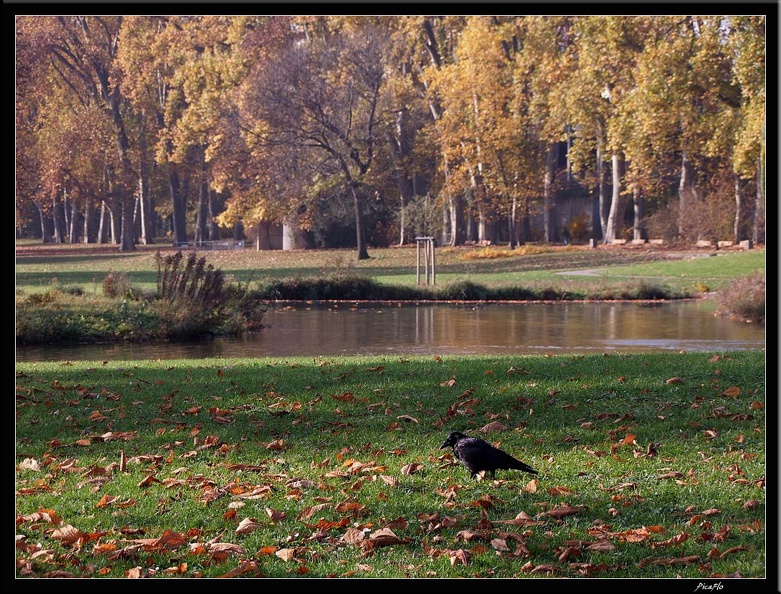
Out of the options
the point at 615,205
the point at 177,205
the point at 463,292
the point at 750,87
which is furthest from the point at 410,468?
the point at 177,205

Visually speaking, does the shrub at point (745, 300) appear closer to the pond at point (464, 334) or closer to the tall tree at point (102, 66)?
the pond at point (464, 334)

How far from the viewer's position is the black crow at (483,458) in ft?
21.3

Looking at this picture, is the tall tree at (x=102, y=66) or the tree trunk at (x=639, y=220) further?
the tall tree at (x=102, y=66)

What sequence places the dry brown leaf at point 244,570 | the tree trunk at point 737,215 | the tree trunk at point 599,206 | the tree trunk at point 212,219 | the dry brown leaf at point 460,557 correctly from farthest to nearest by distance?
the tree trunk at point 212,219
the tree trunk at point 599,206
the tree trunk at point 737,215
the dry brown leaf at point 460,557
the dry brown leaf at point 244,570

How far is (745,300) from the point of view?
70.0ft

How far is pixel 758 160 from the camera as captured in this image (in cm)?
3597

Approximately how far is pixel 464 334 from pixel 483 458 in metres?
12.3

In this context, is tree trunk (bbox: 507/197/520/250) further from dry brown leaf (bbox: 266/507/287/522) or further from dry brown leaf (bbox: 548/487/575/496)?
dry brown leaf (bbox: 266/507/287/522)

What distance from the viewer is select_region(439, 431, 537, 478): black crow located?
6.49m

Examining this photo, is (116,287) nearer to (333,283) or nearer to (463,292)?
(333,283)

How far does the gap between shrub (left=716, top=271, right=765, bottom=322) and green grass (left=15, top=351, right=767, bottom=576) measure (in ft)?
34.5

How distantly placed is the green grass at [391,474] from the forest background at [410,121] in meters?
27.7

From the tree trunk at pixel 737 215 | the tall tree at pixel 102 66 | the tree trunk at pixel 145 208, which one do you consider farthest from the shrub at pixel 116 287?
the tree trunk at pixel 145 208

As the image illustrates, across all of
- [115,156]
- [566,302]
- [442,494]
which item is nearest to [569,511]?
[442,494]
